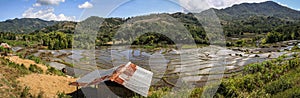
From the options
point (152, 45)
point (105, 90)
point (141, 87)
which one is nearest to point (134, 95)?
point (141, 87)

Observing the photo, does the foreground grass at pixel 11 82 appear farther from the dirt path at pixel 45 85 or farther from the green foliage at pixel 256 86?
the green foliage at pixel 256 86

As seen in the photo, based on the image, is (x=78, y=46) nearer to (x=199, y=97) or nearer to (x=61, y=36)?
(x=61, y=36)

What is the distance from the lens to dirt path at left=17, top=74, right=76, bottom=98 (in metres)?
12.5

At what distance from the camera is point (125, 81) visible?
11.6 meters

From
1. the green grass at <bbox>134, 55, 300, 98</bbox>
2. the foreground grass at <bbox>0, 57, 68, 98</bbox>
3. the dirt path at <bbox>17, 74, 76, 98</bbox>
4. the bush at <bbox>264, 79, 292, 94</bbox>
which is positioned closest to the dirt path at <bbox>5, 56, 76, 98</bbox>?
the dirt path at <bbox>17, 74, 76, 98</bbox>

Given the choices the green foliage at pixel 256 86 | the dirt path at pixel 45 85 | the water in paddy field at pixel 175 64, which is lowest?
the water in paddy field at pixel 175 64

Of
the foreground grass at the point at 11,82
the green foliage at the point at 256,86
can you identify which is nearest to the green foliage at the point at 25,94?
the foreground grass at the point at 11,82

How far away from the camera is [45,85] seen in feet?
44.5

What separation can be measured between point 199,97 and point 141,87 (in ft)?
8.50

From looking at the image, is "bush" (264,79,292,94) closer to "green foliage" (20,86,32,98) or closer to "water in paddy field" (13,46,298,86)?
"water in paddy field" (13,46,298,86)

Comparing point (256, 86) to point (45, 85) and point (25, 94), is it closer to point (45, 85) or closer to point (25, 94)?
point (45, 85)

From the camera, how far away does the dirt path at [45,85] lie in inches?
493

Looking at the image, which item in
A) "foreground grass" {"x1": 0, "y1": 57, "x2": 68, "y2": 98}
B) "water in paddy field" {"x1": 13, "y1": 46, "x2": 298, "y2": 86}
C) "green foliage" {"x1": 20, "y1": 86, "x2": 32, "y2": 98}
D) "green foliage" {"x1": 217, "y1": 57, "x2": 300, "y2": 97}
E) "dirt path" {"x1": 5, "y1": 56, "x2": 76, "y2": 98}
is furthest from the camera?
"water in paddy field" {"x1": 13, "y1": 46, "x2": 298, "y2": 86}

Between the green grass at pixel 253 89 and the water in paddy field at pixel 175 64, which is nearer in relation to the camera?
the green grass at pixel 253 89
